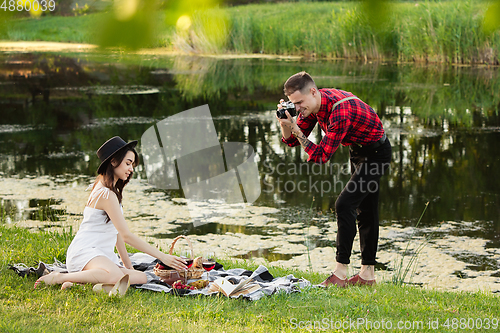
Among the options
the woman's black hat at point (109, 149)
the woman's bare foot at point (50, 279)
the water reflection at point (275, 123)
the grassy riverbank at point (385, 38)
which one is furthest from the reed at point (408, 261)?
the grassy riverbank at point (385, 38)

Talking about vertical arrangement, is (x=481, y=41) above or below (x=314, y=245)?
above

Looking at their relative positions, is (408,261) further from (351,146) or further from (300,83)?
(300,83)

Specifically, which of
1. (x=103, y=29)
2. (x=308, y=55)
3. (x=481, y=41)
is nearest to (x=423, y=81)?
(x=481, y=41)

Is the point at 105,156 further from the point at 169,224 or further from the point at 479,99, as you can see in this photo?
the point at 479,99

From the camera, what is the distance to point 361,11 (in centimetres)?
221

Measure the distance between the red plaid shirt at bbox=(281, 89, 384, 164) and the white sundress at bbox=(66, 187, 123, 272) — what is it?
1487mm

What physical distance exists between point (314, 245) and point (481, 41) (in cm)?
1419

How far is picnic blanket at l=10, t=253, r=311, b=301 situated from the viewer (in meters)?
3.67

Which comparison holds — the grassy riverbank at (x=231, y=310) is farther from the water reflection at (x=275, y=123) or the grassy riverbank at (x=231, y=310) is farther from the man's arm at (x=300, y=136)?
the water reflection at (x=275, y=123)

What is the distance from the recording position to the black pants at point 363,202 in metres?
3.87

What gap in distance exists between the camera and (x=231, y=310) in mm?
3389

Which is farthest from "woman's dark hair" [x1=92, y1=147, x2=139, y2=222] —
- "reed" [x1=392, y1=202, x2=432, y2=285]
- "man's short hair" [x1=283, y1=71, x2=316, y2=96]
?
"reed" [x1=392, y1=202, x2=432, y2=285]

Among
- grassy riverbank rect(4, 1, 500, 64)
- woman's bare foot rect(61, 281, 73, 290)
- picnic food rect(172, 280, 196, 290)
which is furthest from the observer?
grassy riverbank rect(4, 1, 500, 64)

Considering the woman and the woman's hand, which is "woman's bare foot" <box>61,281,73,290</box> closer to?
the woman
